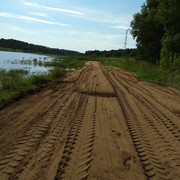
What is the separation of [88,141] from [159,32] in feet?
120

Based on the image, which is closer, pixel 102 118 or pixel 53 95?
pixel 102 118

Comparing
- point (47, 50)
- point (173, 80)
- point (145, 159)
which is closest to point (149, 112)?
point (145, 159)

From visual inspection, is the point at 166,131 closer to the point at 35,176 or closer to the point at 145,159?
the point at 145,159

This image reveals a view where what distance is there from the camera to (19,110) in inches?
396

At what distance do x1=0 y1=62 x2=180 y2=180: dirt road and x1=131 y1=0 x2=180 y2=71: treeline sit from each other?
18.1 m

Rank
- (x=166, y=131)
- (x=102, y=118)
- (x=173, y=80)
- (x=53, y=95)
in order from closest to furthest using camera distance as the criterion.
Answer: (x=166, y=131)
(x=102, y=118)
(x=53, y=95)
(x=173, y=80)

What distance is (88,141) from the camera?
6840 mm

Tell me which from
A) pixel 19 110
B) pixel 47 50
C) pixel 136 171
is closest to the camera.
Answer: pixel 136 171

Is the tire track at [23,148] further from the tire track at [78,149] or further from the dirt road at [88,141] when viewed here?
the tire track at [78,149]

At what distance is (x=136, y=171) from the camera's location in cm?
540

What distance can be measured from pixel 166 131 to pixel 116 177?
3.58 meters

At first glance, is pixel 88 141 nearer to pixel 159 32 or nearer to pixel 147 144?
pixel 147 144

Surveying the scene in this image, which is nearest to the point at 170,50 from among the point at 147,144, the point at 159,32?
the point at 159,32

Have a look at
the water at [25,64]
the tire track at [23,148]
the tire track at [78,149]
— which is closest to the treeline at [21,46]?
the water at [25,64]
